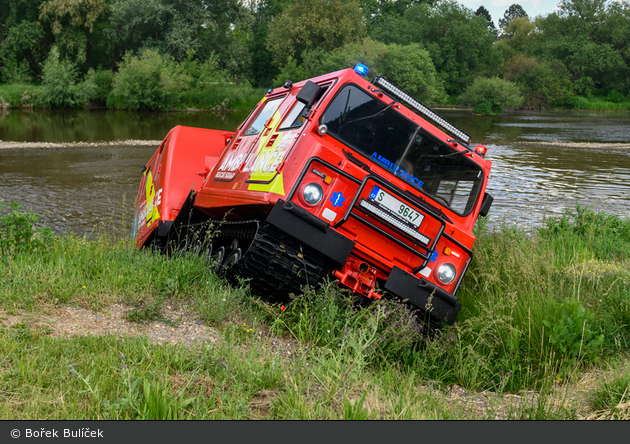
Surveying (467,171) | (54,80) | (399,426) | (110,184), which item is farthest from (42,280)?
(54,80)

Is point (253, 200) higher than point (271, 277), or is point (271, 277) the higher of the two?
point (253, 200)

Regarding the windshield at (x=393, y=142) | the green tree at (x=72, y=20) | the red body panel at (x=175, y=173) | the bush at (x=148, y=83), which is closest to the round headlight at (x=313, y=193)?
the windshield at (x=393, y=142)

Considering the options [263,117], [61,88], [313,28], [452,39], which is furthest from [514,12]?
[263,117]

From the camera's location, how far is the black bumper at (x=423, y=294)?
484cm

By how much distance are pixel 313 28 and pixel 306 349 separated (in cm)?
5138

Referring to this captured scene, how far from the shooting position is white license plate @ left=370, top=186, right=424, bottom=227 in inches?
193

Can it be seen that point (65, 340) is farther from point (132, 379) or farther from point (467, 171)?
point (467, 171)

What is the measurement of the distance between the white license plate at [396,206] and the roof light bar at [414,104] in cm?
122

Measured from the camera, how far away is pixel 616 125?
41562mm

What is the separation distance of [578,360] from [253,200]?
3293mm

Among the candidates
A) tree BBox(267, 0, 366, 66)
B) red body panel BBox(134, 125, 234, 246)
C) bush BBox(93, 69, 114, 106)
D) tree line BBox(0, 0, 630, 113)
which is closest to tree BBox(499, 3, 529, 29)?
tree line BBox(0, 0, 630, 113)

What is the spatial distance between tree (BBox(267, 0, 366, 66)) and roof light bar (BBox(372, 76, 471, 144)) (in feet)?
157

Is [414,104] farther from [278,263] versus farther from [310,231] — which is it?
[278,263]

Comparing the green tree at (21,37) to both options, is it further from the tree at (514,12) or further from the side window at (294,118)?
the tree at (514,12)
